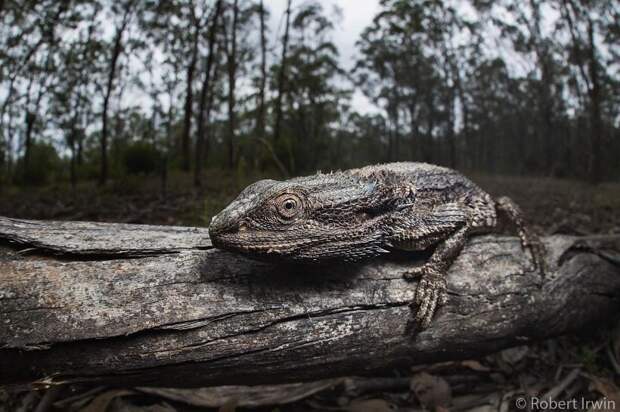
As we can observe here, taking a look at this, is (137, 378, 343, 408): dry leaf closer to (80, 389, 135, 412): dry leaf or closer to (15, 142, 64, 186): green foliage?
(80, 389, 135, 412): dry leaf

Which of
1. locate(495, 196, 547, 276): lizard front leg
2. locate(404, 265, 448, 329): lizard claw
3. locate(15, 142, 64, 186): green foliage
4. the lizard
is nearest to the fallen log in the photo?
locate(404, 265, 448, 329): lizard claw

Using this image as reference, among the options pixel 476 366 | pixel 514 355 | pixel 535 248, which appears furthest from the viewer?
pixel 514 355

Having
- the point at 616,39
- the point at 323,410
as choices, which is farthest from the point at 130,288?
the point at 616,39

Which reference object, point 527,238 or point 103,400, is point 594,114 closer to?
point 527,238

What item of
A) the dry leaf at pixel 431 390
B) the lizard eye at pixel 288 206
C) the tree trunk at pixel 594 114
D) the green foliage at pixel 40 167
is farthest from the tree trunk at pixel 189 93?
the tree trunk at pixel 594 114

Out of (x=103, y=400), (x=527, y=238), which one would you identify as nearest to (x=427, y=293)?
(x=527, y=238)

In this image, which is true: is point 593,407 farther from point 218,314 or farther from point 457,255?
point 218,314
